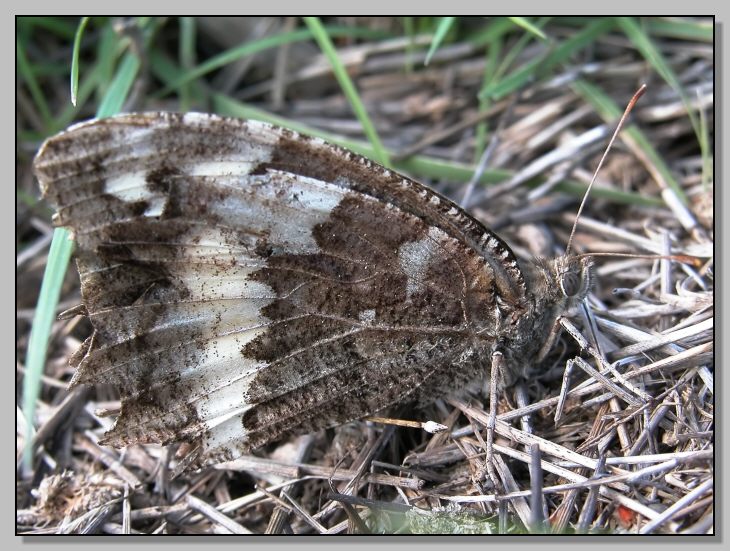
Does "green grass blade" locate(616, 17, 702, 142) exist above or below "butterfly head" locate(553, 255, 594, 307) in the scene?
above

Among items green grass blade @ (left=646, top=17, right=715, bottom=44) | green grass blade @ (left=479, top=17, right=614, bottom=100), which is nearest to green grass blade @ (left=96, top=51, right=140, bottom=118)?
green grass blade @ (left=479, top=17, right=614, bottom=100)

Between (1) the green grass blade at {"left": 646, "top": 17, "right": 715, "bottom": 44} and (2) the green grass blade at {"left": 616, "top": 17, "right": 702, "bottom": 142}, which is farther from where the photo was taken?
(1) the green grass blade at {"left": 646, "top": 17, "right": 715, "bottom": 44}

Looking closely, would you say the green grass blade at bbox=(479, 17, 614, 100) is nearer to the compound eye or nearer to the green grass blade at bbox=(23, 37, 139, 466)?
the compound eye

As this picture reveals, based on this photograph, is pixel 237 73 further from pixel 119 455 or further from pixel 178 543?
pixel 178 543

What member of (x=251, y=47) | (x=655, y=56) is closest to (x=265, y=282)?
(x=251, y=47)

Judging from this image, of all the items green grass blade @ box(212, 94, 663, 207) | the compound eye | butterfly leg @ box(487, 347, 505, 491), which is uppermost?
green grass blade @ box(212, 94, 663, 207)

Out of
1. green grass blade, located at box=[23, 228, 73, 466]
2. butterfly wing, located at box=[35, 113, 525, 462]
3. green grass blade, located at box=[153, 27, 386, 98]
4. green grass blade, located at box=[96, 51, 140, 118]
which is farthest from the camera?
green grass blade, located at box=[153, 27, 386, 98]

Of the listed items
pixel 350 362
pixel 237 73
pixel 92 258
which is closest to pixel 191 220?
pixel 92 258

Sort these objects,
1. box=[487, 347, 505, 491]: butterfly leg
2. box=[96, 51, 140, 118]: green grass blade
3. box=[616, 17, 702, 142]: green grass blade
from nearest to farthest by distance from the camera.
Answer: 1. box=[487, 347, 505, 491]: butterfly leg
2. box=[96, 51, 140, 118]: green grass blade
3. box=[616, 17, 702, 142]: green grass blade

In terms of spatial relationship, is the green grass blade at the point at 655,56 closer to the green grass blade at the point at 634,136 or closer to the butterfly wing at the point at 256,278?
the green grass blade at the point at 634,136
